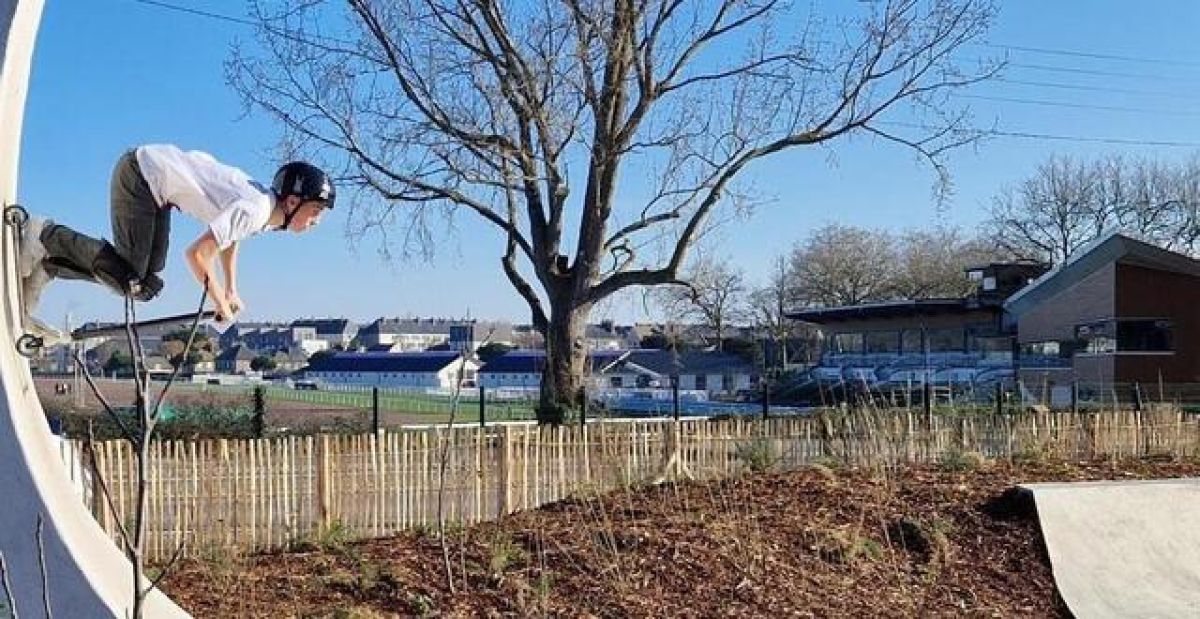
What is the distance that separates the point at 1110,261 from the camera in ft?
143

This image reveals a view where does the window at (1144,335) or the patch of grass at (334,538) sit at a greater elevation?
the window at (1144,335)

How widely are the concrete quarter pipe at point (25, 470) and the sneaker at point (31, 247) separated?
0.20 ft

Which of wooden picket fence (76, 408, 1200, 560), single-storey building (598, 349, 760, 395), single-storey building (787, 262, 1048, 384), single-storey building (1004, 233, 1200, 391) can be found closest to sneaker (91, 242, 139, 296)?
wooden picket fence (76, 408, 1200, 560)

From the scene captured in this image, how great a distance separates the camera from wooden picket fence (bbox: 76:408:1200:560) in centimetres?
1007

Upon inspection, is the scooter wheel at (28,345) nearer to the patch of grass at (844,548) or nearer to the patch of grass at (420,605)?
the patch of grass at (420,605)

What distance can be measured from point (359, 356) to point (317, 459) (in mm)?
39307

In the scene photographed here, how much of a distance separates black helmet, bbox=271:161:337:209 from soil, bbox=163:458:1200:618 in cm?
269

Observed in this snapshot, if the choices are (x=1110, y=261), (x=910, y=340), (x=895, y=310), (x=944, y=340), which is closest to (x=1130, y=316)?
(x=1110, y=261)

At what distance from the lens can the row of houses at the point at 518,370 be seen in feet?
124

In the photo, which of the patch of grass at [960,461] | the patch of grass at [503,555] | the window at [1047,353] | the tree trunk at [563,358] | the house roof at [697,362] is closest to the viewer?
the patch of grass at [503,555]

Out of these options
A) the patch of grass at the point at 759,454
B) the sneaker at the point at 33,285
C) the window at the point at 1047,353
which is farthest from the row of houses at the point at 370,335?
the window at the point at 1047,353

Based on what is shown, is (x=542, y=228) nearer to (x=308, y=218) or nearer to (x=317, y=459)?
(x=317, y=459)

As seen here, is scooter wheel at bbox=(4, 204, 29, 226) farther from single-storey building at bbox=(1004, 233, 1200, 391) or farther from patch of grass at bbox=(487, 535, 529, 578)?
single-storey building at bbox=(1004, 233, 1200, 391)

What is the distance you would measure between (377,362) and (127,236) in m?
43.4
